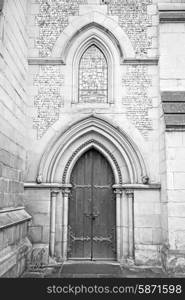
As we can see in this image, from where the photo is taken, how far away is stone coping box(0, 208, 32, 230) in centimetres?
472

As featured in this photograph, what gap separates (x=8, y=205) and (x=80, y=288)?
6.16ft

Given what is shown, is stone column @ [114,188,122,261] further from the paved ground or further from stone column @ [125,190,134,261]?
the paved ground

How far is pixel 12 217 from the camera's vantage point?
5.19 m

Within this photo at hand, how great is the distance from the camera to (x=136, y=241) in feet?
20.4

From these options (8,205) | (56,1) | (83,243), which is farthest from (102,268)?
(56,1)

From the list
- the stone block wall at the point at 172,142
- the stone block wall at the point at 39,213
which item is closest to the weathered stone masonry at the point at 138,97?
the stone block wall at the point at 172,142

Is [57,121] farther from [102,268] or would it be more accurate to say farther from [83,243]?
[102,268]

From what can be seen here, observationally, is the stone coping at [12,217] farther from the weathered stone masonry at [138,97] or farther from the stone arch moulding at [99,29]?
the stone arch moulding at [99,29]

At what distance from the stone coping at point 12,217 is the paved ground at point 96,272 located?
1.01 m

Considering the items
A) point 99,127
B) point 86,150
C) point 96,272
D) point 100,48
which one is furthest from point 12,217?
point 100,48

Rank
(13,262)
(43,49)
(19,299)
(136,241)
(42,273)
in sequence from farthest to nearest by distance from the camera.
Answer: (43,49) → (136,241) → (42,273) → (13,262) → (19,299)

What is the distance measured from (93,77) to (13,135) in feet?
7.74

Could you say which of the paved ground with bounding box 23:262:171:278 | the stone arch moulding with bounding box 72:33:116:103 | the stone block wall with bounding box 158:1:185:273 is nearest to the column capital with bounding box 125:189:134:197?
the stone block wall with bounding box 158:1:185:273

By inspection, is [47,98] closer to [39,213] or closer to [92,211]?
[39,213]
